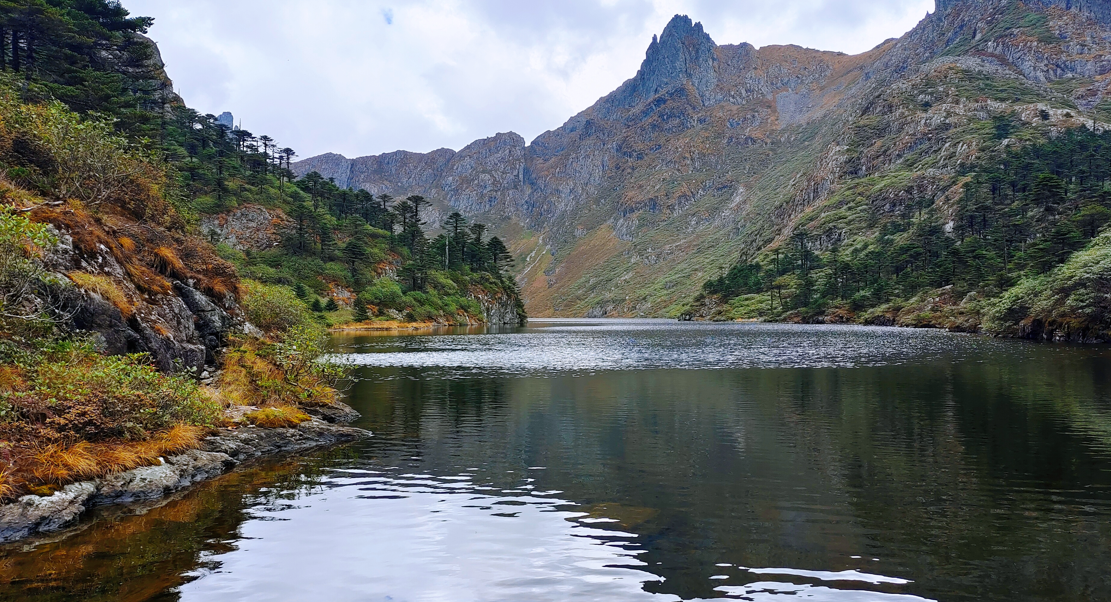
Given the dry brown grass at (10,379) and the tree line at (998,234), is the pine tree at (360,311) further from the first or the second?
the tree line at (998,234)

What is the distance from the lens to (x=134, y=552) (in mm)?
12203

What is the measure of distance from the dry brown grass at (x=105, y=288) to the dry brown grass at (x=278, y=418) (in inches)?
277

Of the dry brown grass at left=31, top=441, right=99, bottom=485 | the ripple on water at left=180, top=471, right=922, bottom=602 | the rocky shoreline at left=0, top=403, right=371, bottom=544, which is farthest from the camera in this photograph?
the dry brown grass at left=31, top=441, right=99, bottom=485

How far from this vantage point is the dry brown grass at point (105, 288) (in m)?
22.2

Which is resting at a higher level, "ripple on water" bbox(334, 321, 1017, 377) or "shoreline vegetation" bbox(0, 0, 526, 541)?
"shoreline vegetation" bbox(0, 0, 526, 541)

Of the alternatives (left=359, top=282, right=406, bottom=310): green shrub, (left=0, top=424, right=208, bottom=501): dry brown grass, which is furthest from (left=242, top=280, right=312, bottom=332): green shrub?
(left=359, top=282, right=406, bottom=310): green shrub

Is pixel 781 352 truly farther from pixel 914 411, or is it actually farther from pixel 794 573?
pixel 794 573

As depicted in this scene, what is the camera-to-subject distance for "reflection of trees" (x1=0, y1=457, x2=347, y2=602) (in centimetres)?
1045

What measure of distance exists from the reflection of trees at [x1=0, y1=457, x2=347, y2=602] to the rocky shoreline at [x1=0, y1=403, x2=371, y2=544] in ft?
2.46

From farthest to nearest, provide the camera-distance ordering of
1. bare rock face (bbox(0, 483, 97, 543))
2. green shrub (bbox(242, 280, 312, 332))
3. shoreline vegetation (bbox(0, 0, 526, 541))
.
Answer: green shrub (bbox(242, 280, 312, 332)) < shoreline vegetation (bbox(0, 0, 526, 541)) < bare rock face (bbox(0, 483, 97, 543))

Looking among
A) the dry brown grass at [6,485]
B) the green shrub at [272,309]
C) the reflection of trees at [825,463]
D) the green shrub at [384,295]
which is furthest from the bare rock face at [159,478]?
the green shrub at [384,295]

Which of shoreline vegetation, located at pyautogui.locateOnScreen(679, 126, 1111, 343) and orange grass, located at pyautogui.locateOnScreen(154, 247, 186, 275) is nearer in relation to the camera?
orange grass, located at pyautogui.locateOnScreen(154, 247, 186, 275)

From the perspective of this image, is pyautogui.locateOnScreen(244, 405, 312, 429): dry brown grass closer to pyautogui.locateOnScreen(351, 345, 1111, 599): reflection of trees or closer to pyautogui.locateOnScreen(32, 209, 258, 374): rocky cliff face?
pyautogui.locateOnScreen(32, 209, 258, 374): rocky cliff face

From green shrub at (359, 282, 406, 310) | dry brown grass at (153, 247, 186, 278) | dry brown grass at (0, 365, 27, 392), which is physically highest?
green shrub at (359, 282, 406, 310)
